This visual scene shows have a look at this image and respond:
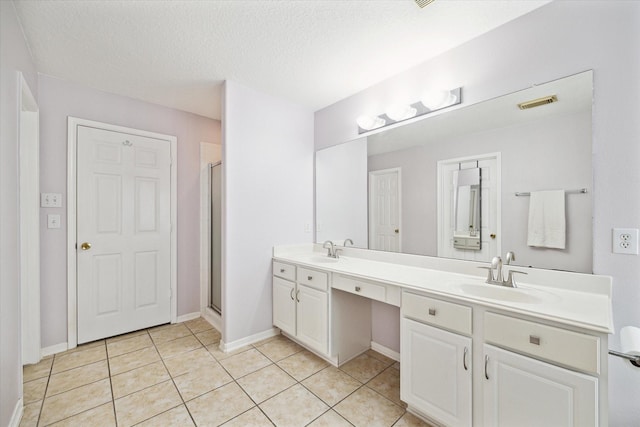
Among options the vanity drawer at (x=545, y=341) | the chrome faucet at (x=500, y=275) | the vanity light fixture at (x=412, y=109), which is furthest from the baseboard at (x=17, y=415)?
the vanity light fixture at (x=412, y=109)

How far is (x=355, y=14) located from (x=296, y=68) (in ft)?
2.31

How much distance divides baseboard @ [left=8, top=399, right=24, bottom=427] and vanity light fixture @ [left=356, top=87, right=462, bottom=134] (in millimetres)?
2923

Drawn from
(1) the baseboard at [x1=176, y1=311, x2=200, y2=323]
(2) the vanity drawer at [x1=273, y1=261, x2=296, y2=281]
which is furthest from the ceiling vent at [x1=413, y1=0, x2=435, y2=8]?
(1) the baseboard at [x1=176, y1=311, x2=200, y2=323]

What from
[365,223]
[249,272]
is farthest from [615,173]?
[249,272]

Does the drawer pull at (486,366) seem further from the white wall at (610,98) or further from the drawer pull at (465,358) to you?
the white wall at (610,98)

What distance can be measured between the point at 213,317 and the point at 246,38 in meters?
2.66

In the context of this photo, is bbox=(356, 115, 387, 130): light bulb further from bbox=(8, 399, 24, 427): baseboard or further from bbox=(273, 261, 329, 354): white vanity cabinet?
bbox=(8, 399, 24, 427): baseboard

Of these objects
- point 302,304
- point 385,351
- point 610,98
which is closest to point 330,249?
point 302,304

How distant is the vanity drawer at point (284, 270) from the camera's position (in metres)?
2.42

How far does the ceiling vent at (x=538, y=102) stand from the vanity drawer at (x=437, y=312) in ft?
3.94

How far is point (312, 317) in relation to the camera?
87.0 inches

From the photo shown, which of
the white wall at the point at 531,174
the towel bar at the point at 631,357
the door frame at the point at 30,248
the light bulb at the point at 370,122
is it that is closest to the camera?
the towel bar at the point at 631,357

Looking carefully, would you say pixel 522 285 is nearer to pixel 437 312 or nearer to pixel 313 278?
pixel 437 312

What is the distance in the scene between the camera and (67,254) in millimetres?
2385
